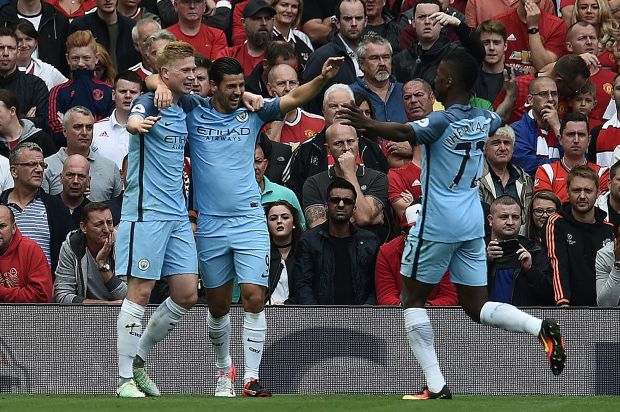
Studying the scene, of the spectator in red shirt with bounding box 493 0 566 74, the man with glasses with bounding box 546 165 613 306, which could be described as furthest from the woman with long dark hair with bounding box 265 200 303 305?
the spectator in red shirt with bounding box 493 0 566 74

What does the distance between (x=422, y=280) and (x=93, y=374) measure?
363 centimetres

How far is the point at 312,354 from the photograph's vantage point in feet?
41.1

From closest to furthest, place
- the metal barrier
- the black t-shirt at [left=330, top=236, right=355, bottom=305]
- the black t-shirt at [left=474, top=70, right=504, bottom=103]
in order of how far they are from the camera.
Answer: the metal barrier
the black t-shirt at [left=330, top=236, right=355, bottom=305]
the black t-shirt at [left=474, top=70, right=504, bottom=103]

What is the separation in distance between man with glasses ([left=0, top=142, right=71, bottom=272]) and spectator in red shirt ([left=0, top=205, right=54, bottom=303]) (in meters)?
0.68

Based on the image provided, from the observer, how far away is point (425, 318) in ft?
34.4

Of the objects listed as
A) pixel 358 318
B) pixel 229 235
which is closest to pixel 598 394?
pixel 358 318

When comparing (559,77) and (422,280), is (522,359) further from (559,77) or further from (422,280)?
(559,77)

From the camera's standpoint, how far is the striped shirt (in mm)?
13711

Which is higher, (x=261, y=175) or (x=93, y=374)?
(x=261, y=175)

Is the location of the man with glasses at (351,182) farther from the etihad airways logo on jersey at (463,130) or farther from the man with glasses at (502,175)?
the etihad airways logo on jersey at (463,130)

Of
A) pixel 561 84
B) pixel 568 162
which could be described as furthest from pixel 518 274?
pixel 561 84

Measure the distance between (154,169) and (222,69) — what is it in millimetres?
1002

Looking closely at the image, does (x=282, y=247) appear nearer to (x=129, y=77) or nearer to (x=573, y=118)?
(x=129, y=77)

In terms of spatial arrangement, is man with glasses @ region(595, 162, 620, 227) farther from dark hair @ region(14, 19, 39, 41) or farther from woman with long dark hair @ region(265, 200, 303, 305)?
dark hair @ region(14, 19, 39, 41)
